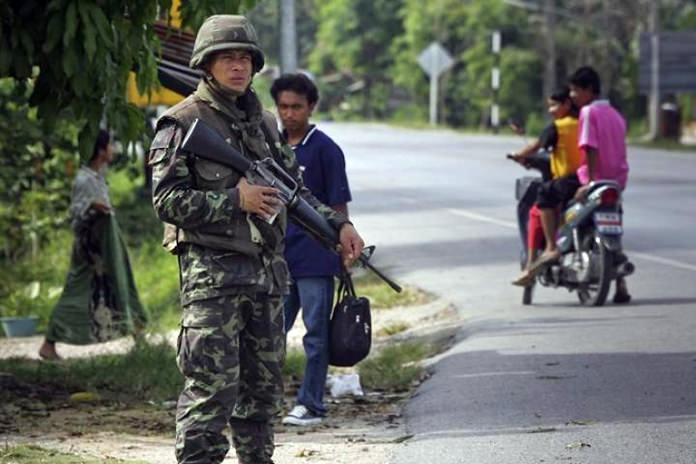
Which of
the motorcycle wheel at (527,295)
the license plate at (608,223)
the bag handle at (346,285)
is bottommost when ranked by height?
the motorcycle wheel at (527,295)

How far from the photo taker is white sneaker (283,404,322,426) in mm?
8836

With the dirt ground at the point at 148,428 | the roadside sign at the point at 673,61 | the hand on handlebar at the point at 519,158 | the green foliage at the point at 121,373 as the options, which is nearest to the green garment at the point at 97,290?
the green foliage at the point at 121,373

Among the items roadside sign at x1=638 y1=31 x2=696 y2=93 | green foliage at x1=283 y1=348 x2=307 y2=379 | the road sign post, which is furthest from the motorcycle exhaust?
the road sign post

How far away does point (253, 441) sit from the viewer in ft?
22.2

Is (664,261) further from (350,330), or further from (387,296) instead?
(350,330)

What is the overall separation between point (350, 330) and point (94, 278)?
5482 millimetres

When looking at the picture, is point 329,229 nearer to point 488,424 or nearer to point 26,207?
point 488,424

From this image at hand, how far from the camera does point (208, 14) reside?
9.24 meters

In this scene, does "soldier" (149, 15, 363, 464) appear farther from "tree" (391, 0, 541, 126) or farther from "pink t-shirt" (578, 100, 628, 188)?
"tree" (391, 0, 541, 126)

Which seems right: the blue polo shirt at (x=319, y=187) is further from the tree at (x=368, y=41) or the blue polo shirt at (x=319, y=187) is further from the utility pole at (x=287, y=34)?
the tree at (x=368, y=41)

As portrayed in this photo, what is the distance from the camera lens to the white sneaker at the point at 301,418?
8836mm

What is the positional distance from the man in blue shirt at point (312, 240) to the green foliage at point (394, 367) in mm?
1310

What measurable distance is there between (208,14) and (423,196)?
1661 cm

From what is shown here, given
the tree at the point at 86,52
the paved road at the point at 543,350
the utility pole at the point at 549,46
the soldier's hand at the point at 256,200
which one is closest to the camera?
the soldier's hand at the point at 256,200
